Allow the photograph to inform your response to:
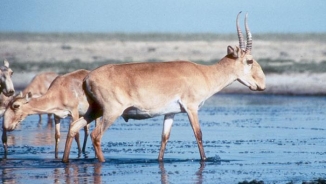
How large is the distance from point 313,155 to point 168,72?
126 inches

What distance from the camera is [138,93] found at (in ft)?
57.9

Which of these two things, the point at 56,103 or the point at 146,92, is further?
the point at 56,103

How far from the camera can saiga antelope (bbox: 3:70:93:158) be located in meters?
18.5

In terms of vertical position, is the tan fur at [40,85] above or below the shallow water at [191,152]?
above

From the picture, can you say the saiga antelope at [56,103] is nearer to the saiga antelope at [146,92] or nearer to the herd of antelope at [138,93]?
the herd of antelope at [138,93]

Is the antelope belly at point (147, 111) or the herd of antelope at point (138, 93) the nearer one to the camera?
the herd of antelope at point (138, 93)

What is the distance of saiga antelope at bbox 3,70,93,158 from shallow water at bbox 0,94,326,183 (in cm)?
78

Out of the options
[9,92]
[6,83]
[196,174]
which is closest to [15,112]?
[9,92]

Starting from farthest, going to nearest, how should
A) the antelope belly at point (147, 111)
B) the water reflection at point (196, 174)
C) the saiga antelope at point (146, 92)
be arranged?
the antelope belly at point (147, 111) → the saiga antelope at point (146, 92) → the water reflection at point (196, 174)

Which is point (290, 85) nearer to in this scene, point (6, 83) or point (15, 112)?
point (6, 83)

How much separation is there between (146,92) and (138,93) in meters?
0.16

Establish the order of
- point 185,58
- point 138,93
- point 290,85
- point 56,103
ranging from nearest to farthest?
1. point 138,93
2. point 56,103
3. point 290,85
4. point 185,58

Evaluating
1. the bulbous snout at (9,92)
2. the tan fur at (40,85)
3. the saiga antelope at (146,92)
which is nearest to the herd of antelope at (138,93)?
the saiga antelope at (146,92)

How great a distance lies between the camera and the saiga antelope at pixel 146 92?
17500mm
